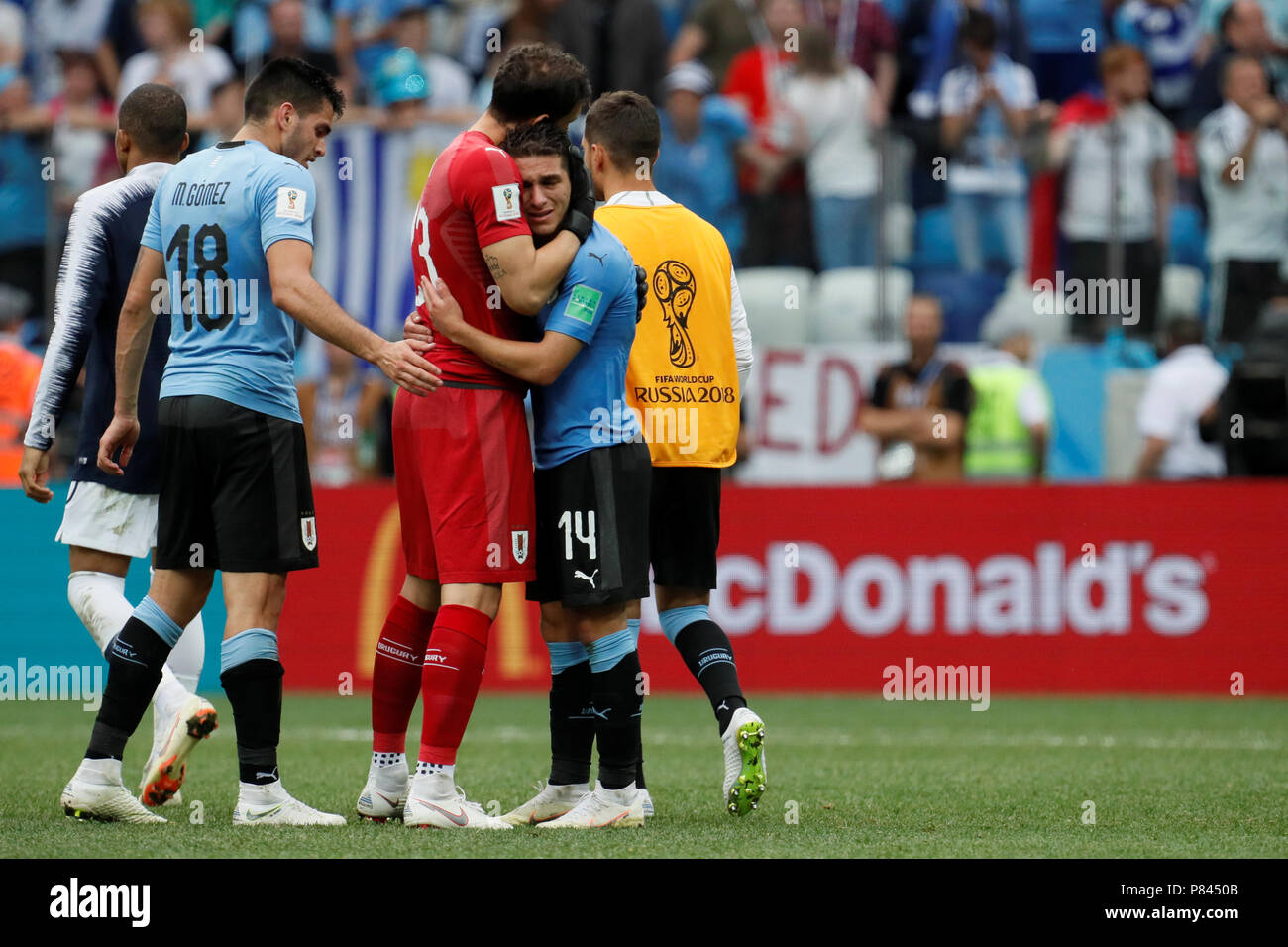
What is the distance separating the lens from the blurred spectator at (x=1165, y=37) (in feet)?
50.4

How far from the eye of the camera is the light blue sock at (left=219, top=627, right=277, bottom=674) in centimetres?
601

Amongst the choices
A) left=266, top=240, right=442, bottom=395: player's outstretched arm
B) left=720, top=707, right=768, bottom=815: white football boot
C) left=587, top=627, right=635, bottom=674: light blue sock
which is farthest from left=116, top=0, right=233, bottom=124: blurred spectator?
left=720, top=707, right=768, bottom=815: white football boot

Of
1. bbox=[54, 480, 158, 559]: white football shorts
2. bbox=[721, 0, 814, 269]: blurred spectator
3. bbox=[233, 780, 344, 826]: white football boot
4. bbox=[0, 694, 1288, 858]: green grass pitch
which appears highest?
bbox=[721, 0, 814, 269]: blurred spectator

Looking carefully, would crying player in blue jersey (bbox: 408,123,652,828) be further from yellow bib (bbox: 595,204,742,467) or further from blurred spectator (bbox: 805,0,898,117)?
blurred spectator (bbox: 805,0,898,117)

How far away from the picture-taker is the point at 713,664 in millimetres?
6648

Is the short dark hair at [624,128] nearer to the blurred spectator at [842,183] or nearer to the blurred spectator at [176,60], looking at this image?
the blurred spectator at [842,183]

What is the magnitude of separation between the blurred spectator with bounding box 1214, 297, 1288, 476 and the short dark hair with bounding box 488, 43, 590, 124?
7.89 metres

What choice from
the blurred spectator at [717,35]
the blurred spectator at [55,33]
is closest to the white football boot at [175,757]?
the blurred spectator at [717,35]

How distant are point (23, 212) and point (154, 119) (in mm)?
7774

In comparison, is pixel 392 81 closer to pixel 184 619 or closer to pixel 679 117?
pixel 679 117

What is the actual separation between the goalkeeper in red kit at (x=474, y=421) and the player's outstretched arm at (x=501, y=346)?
0.07m

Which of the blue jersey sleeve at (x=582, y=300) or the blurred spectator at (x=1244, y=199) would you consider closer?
the blue jersey sleeve at (x=582, y=300)
